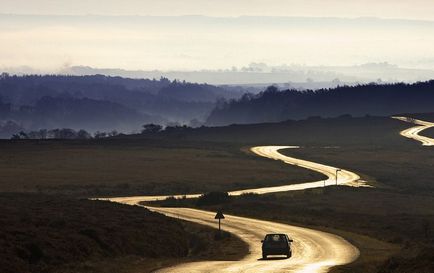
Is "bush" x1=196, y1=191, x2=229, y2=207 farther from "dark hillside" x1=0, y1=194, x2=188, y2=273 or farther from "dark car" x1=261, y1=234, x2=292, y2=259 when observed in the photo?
"dark car" x1=261, y1=234, x2=292, y2=259

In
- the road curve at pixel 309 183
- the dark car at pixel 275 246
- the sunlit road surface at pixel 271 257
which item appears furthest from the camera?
the road curve at pixel 309 183

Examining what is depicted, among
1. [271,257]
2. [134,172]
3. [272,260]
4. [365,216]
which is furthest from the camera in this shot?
[134,172]

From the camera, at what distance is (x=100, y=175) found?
146625 millimetres

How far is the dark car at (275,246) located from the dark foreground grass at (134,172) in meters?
62.6

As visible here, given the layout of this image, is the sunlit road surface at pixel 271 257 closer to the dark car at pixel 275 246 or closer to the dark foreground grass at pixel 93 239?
the dark car at pixel 275 246

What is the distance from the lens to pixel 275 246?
5791 centimetres

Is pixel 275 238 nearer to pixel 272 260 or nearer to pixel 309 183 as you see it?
pixel 272 260

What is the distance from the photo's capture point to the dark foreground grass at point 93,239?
49.8 meters

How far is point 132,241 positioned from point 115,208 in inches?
789

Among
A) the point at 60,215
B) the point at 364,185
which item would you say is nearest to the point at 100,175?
the point at 364,185

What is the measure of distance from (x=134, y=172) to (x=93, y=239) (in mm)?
95843

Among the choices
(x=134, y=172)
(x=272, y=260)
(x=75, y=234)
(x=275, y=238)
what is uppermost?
(x=75, y=234)

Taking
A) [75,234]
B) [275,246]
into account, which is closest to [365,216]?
[275,246]

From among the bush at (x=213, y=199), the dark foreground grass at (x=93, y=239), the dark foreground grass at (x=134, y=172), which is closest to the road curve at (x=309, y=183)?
the dark foreground grass at (x=134, y=172)
